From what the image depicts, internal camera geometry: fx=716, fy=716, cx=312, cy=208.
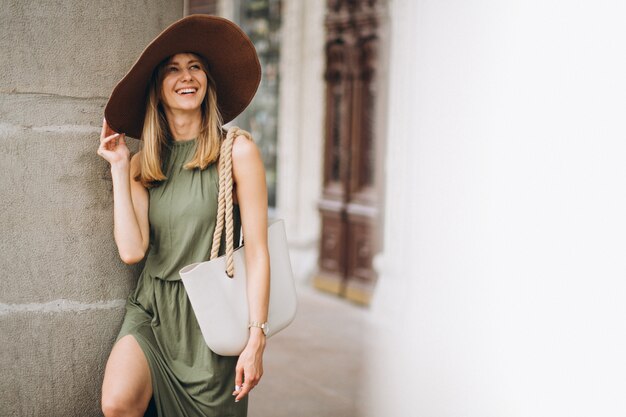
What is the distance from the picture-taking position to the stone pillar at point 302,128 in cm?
771

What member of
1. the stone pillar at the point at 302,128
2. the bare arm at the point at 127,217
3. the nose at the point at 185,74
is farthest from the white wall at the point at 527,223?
the stone pillar at the point at 302,128

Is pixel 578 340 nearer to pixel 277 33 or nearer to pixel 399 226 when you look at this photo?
pixel 399 226

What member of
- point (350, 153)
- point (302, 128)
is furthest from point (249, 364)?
point (302, 128)

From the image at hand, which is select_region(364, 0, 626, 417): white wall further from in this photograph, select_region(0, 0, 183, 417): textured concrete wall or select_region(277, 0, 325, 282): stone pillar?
select_region(277, 0, 325, 282): stone pillar

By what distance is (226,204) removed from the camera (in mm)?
2145

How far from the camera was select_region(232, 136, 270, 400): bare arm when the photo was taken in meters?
2.16

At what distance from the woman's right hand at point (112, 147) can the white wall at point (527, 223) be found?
1.81 metres

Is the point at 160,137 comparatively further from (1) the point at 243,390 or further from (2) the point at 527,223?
(2) the point at 527,223

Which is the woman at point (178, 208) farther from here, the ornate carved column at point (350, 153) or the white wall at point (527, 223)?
the ornate carved column at point (350, 153)

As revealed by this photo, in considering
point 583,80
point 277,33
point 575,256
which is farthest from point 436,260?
point 277,33

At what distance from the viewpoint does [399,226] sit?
5.81m

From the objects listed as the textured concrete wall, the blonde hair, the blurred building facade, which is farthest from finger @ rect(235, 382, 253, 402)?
the blurred building facade

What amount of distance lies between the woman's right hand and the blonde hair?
60 mm

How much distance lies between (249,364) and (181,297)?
0.30 m
